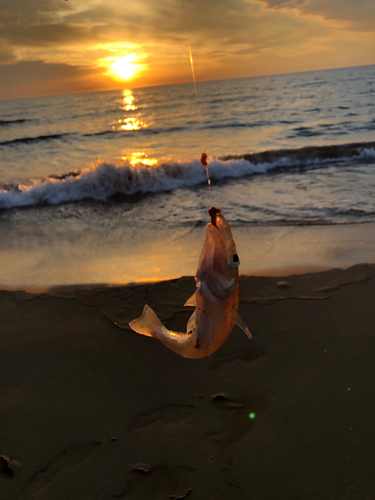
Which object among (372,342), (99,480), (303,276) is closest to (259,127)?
(303,276)

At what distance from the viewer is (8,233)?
795 centimetres

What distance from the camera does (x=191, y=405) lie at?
3004 mm

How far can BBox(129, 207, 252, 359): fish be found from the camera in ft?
5.97

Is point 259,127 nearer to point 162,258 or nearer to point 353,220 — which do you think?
point 353,220

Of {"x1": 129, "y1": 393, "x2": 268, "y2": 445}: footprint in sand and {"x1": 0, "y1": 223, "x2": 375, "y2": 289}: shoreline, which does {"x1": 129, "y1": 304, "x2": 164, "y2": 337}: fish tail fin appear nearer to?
{"x1": 129, "y1": 393, "x2": 268, "y2": 445}: footprint in sand

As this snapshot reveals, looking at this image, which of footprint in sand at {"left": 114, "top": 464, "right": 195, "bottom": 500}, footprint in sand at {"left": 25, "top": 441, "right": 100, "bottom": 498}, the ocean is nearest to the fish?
footprint in sand at {"left": 114, "top": 464, "right": 195, "bottom": 500}

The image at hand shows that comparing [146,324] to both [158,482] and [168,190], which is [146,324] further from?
[168,190]

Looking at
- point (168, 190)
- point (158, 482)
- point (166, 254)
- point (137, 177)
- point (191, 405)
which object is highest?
point (137, 177)

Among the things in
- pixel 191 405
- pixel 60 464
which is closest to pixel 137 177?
pixel 191 405

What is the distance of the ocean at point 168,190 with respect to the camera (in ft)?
20.4

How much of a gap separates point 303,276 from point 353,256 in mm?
1146

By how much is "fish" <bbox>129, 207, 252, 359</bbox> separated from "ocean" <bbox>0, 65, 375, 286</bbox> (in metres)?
3.26

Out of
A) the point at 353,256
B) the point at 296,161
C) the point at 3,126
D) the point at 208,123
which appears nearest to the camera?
the point at 353,256

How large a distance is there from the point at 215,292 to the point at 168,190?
32.3 feet
